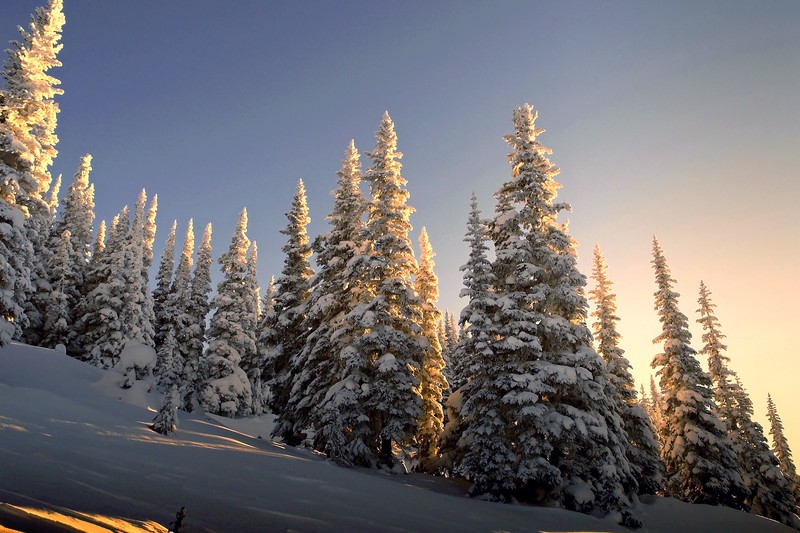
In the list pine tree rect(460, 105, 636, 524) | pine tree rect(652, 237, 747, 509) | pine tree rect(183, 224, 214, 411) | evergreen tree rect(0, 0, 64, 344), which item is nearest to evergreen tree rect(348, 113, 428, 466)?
pine tree rect(460, 105, 636, 524)

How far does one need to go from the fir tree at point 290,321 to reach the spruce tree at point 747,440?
28.1 meters

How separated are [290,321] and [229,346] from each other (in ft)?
38.4

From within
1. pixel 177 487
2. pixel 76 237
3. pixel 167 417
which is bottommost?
pixel 177 487

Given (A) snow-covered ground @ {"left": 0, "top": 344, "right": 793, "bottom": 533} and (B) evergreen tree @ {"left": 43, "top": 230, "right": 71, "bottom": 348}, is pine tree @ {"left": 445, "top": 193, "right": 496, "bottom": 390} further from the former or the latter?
(B) evergreen tree @ {"left": 43, "top": 230, "right": 71, "bottom": 348}

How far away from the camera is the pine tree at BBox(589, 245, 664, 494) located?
81.4ft

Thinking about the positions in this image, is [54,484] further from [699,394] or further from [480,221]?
[699,394]

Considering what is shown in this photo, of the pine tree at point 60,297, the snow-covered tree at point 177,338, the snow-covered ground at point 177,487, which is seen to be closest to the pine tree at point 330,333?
the snow-covered ground at point 177,487

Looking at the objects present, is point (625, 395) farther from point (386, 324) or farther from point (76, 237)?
point (76, 237)

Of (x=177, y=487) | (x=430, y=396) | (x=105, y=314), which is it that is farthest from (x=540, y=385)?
(x=105, y=314)

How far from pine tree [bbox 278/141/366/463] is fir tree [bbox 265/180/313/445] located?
0.49 m

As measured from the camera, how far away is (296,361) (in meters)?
25.0

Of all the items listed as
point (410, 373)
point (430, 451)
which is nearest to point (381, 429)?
point (410, 373)

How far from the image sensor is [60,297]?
41.8 meters

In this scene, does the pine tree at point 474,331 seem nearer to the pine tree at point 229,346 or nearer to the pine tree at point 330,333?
the pine tree at point 330,333
